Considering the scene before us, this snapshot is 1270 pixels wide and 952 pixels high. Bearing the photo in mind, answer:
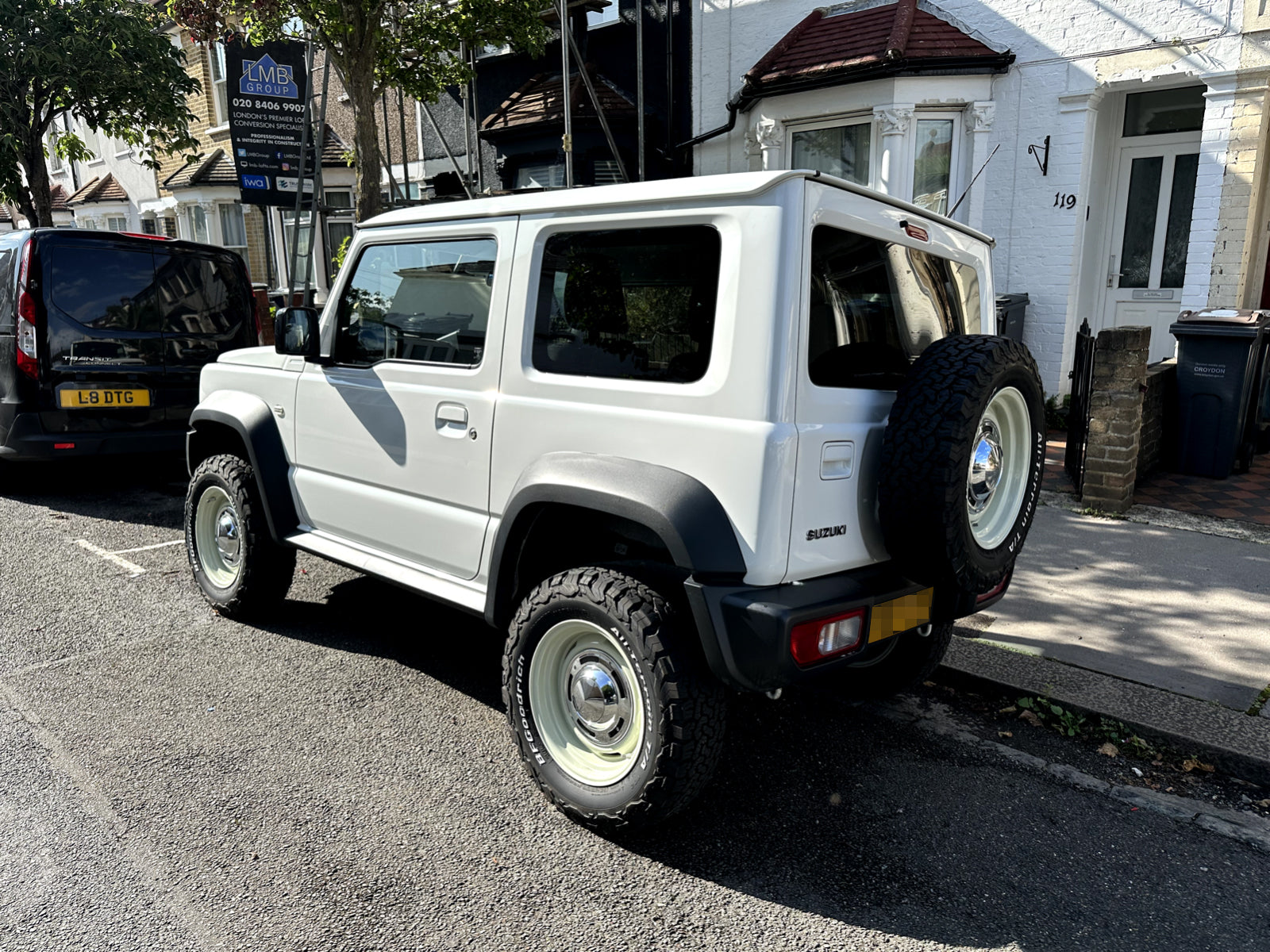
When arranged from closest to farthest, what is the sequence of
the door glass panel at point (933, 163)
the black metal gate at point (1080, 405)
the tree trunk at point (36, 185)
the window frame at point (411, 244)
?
the window frame at point (411, 244) → the black metal gate at point (1080, 405) → the door glass panel at point (933, 163) → the tree trunk at point (36, 185)

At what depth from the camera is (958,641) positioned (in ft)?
14.0

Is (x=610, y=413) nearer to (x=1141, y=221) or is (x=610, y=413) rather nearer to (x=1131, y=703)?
(x=1131, y=703)

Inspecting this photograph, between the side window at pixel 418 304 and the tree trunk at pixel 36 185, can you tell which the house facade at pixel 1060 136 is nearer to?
the side window at pixel 418 304

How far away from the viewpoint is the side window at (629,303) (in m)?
2.71

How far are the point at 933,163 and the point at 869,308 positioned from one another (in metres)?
7.72

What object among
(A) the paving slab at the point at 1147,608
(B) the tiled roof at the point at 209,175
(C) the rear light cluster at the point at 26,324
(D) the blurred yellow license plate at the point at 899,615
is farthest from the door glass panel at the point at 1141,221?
(B) the tiled roof at the point at 209,175

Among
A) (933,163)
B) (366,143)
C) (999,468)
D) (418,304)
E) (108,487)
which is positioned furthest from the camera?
(933,163)

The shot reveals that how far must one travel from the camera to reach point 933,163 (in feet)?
31.9

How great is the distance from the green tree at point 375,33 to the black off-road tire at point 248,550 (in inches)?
191

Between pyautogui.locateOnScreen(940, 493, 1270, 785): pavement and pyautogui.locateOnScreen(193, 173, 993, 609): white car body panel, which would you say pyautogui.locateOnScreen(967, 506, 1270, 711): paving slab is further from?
pyautogui.locateOnScreen(193, 173, 993, 609): white car body panel

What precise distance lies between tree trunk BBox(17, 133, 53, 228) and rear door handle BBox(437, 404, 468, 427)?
438 inches

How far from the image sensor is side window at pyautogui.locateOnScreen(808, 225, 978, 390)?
8.84 ft

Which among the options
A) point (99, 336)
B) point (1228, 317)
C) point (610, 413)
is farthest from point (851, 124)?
point (610, 413)

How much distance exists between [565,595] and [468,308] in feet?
3.89
